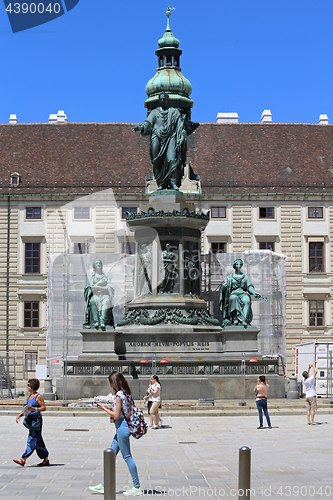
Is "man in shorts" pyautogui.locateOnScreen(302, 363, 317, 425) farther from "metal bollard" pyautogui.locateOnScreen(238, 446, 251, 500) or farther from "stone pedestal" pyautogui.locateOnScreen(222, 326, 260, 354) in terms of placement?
"metal bollard" pyautogui.locateOnScreen(238, 446, 251, 500)

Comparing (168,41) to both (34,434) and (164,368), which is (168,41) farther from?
(34,434)

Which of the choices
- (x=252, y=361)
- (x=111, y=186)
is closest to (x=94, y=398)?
(x=252, y=361)

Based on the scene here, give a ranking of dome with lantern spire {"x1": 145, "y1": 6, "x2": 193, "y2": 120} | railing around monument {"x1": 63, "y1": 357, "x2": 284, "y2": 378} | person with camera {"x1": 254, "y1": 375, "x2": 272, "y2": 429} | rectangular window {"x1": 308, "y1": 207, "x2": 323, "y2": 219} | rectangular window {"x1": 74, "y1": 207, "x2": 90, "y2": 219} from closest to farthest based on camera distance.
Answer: person with camera {"x1": 254, "y1": 375, "x2": 272, "y2": 429}
railing around monument {"x1": 63, "y1": 357, "x2": 284, "y2": 378}
dome with lantern spire {"x1": 145, "y1": 6, "x2": 193, "y2": 120}
rectangular window {"x1": 74, "y1": 207, "x2": 90, "y2": 219}
rectangular window {"x1": 308, "y1": 207, "x2": 323, "y2": 219}

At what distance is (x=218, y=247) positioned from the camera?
5781 cm

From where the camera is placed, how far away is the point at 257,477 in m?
12.1

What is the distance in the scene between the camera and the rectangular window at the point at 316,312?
188 ft

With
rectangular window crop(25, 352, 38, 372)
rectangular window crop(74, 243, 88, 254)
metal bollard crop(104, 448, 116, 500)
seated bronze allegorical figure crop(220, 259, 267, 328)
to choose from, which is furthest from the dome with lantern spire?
rectangular window crop(25, 352, 38, 372)

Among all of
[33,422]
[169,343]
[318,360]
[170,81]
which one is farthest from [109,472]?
[318,360]

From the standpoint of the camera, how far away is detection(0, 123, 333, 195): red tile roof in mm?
57781

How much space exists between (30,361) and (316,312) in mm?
20356

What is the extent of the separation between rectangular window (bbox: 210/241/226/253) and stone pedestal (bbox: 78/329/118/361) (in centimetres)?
3116

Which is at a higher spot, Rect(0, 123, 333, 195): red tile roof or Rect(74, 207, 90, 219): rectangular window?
Rect(0, 123, 333, 195): red tile roof

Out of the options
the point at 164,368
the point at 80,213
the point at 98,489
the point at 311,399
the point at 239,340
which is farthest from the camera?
the point at 80,213

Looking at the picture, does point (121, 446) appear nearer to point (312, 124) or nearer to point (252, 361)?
point (252, 361)
